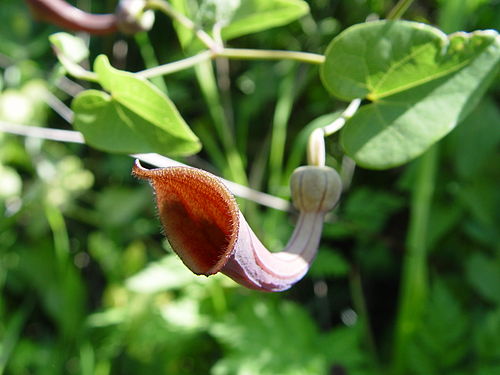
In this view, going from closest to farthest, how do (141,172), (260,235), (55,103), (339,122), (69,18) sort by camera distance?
1. (141,172)
2. (339,122)
3. (69,18)
4. (260,235)
5. (55,103)

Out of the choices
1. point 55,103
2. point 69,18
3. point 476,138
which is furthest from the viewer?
point 55,103

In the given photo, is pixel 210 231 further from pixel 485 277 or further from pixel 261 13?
pixel 485 277

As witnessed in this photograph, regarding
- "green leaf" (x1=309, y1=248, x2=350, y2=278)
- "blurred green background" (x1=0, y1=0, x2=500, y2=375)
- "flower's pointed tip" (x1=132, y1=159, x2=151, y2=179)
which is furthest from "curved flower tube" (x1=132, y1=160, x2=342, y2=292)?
"green leaf" (x1=309, y1=248, x2=350, y2=278)

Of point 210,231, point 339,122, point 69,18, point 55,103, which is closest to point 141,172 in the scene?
point 210,231

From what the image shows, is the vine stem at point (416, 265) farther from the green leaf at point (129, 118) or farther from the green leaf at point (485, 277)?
the green leaf at point (129, 118)

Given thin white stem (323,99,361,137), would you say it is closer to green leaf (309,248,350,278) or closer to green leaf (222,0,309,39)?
green leaf (222,0,309,39)

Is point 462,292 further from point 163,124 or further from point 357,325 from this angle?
point 163,124

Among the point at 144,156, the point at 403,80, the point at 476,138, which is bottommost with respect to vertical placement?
the point at 476,138

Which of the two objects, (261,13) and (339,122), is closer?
(339,122)
